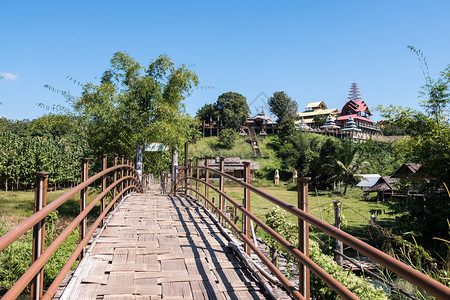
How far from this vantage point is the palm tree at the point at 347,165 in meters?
32.2

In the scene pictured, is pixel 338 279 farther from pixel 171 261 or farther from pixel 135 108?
pixel 135 108

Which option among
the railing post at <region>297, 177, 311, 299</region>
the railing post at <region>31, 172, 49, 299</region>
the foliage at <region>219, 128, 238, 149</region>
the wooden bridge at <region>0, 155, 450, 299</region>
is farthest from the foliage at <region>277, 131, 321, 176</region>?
the railing post at <region>31, 172, 49, 299</region>

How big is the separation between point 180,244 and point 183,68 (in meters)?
12.5

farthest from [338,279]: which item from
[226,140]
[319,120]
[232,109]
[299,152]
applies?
[319,120]

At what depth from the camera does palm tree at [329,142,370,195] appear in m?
32.2

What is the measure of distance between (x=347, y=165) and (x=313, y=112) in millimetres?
41048

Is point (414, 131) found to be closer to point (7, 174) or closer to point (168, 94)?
point (168, 94)

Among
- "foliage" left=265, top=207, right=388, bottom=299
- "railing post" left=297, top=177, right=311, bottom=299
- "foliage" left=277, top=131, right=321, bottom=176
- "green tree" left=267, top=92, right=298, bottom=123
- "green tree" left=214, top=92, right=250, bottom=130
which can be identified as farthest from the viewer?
"green tree" left=267, top=92, right=298, bottom=123

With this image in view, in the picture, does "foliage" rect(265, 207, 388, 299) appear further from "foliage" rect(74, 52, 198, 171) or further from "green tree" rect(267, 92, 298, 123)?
"green tree" rect(267, 92, 298, 123)

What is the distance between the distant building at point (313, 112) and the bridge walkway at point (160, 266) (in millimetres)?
62549

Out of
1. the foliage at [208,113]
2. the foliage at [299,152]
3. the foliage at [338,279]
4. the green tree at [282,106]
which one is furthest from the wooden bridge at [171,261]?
the green tree at [282,106]

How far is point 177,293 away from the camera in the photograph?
8.82 ft

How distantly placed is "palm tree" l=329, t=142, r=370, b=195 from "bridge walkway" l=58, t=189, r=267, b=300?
29.4m

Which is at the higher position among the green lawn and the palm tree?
the palm tree
